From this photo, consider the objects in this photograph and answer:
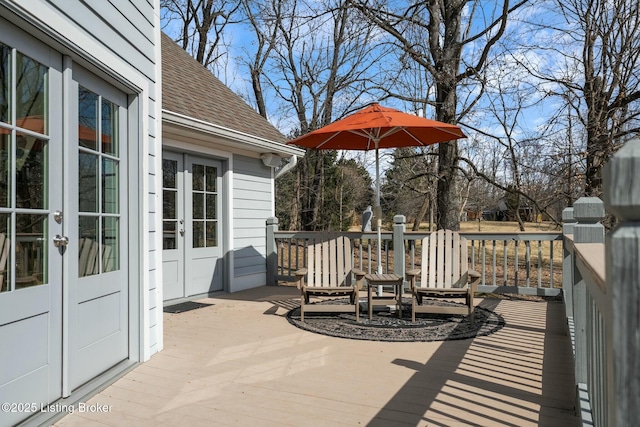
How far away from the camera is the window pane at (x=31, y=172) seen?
7.36ft

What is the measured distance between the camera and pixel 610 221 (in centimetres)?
690

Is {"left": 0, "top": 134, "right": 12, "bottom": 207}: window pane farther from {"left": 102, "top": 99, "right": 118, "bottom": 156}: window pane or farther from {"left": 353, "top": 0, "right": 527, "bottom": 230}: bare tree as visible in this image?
{"left": 353, "top": 0, "right": 527, "bottom": 230}: bare tree

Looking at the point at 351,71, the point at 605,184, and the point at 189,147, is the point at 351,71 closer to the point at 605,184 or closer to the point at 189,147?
the point at 189,147

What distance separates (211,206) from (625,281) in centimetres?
592

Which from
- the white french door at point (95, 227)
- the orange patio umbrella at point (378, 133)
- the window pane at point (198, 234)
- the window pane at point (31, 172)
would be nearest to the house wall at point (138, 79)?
the white french door at point (95, 227)

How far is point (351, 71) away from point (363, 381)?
482 inches

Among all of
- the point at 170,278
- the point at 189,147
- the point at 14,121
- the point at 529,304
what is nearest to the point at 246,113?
the point at 189,147

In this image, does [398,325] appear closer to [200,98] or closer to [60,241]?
[60,241]

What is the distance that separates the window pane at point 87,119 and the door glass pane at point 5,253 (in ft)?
2.40

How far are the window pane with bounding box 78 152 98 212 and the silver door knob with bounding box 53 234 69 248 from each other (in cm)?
27

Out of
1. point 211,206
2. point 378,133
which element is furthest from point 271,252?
point 378,133

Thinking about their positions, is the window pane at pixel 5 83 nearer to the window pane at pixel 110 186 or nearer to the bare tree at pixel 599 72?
the window pane at pixel 110 186

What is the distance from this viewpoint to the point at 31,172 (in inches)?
91.9

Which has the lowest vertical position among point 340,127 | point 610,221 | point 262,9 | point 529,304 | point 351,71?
point 529,304
